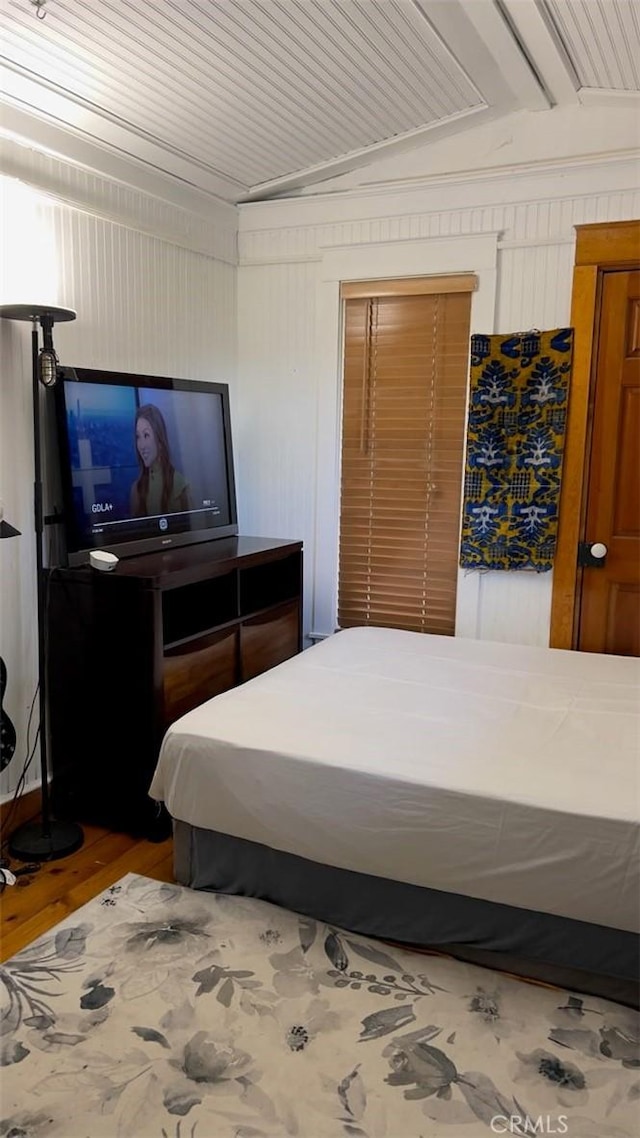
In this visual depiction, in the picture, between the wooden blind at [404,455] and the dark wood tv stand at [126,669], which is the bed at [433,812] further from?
the wooden blind at [404,455]

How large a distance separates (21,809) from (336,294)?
8.33 ft

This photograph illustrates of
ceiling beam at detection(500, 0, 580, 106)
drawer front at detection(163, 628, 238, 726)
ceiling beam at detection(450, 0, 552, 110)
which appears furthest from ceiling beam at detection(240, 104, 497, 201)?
drawer front at detection(163, 628, 238, 726)

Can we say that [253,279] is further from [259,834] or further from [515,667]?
[259,834]

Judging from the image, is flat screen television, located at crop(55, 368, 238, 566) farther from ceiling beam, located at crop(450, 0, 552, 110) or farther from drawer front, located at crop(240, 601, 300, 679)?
ceiling beam, located at crop(450, 0, 552, 110)

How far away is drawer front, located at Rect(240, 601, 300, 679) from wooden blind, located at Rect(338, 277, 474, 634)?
41 centimetres

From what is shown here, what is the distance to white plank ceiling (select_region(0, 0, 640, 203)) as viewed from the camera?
7.66 ft

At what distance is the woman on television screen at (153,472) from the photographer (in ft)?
10.2

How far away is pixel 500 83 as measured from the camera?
2943mm

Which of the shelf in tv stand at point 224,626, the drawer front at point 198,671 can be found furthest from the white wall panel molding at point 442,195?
the drawer front at point 198,671

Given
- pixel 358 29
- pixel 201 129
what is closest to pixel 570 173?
pixel 358 29

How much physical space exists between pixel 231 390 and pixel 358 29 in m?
1.77

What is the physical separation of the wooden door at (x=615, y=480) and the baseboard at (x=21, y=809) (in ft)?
7.48

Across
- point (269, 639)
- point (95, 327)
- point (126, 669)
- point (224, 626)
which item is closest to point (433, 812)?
point (126, 669)

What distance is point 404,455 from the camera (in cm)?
366
